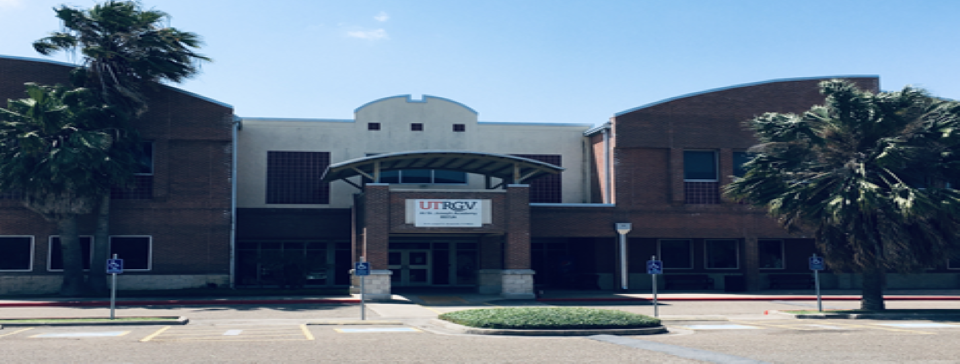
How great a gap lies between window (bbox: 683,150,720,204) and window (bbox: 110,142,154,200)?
2215 cm

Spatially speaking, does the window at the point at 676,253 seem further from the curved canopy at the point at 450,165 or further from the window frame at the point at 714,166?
the curved canopy at the point at 450,165

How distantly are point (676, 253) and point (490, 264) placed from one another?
32.2 feet

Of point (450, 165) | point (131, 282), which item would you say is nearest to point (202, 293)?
point (131, 282)

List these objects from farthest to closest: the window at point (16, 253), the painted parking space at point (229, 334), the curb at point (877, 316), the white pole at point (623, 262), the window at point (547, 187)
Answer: the window at point (547, 187) → the white pole at point (623, 262) → the window at point (16, 253) → the curb at point (877, 316) → the painted parking space at point (229, 334)

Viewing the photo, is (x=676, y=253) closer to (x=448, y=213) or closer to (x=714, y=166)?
(x=714, y=166)

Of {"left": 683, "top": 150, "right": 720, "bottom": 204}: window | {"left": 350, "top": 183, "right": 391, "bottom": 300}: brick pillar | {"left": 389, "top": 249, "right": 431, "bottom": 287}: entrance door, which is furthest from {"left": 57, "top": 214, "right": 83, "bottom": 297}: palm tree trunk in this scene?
{"left": 683, "top": 150, "right": 720, "bottom": 204}: window

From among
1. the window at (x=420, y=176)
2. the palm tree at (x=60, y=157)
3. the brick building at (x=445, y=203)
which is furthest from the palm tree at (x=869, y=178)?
the palm tree at (x=60, y=157)

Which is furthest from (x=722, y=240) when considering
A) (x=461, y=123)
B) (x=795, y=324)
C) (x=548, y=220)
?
(x=795, y=324)

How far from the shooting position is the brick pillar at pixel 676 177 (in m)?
34.3

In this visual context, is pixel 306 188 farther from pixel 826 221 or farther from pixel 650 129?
pixel 826 221

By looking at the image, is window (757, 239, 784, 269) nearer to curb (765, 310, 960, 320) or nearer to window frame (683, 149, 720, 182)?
window frame (683, 149, 720, 182)

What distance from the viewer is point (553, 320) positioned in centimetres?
1727

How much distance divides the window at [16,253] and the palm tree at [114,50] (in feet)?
10.3

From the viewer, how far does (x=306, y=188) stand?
116 feet
